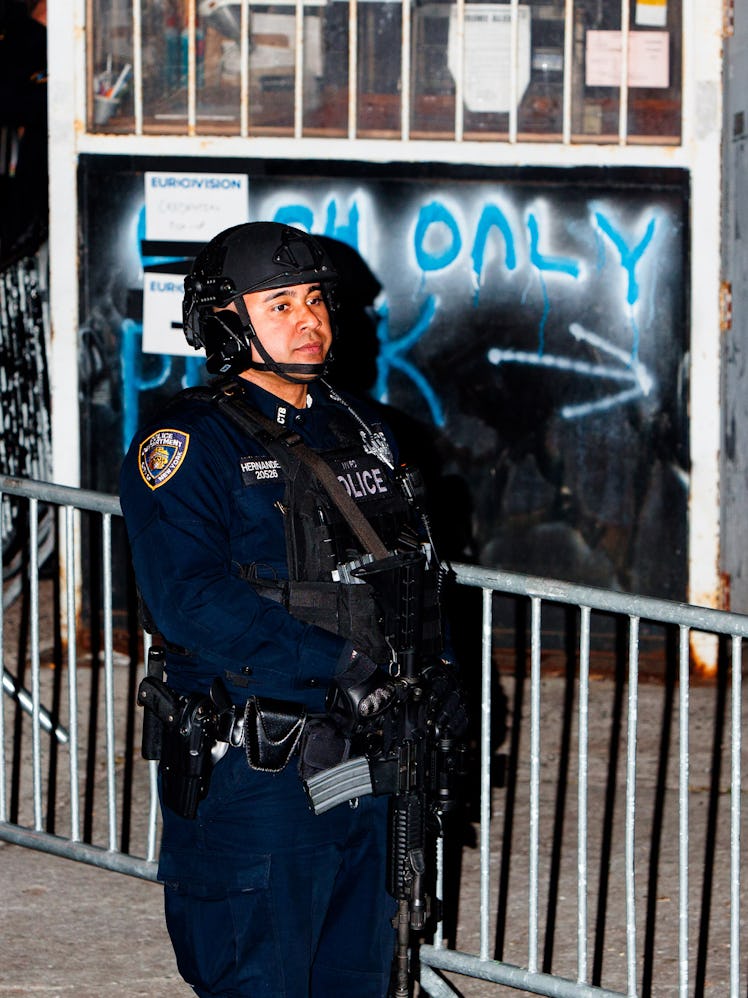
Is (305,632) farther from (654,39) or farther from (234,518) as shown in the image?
(654,39)

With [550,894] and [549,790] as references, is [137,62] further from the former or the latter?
[550,894]

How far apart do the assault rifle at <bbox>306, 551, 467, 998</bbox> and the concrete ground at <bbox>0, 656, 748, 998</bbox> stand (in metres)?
1.23

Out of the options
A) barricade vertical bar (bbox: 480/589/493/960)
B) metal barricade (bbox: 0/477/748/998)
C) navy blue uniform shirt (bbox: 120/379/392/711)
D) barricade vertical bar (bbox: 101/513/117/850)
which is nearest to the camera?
navy blue uniform shirt (bbox: 120/379/392/711)

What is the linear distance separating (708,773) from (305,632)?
3361mm

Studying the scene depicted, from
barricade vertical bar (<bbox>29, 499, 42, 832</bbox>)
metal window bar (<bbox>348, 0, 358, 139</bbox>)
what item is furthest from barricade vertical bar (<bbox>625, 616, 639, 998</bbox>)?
metal window bar (<bbox>348, 0, 358, 139</bbox>)

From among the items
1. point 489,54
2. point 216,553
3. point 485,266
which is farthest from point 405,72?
point 216,553

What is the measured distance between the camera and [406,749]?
362cm

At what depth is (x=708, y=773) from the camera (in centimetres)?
645

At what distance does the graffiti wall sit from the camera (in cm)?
729

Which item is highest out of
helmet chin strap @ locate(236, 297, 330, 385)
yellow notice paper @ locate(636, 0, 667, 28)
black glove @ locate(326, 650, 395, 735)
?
yellow notice paper @ locate(636, 0, 667, 28)

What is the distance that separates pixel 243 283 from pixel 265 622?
31.3 inches

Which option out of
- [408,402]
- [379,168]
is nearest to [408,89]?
[379,168]

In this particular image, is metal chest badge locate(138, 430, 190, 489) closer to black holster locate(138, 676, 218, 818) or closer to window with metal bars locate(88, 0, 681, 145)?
black holster locate(138, 676, 218, 818)

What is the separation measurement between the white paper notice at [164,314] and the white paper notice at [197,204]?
20cm
